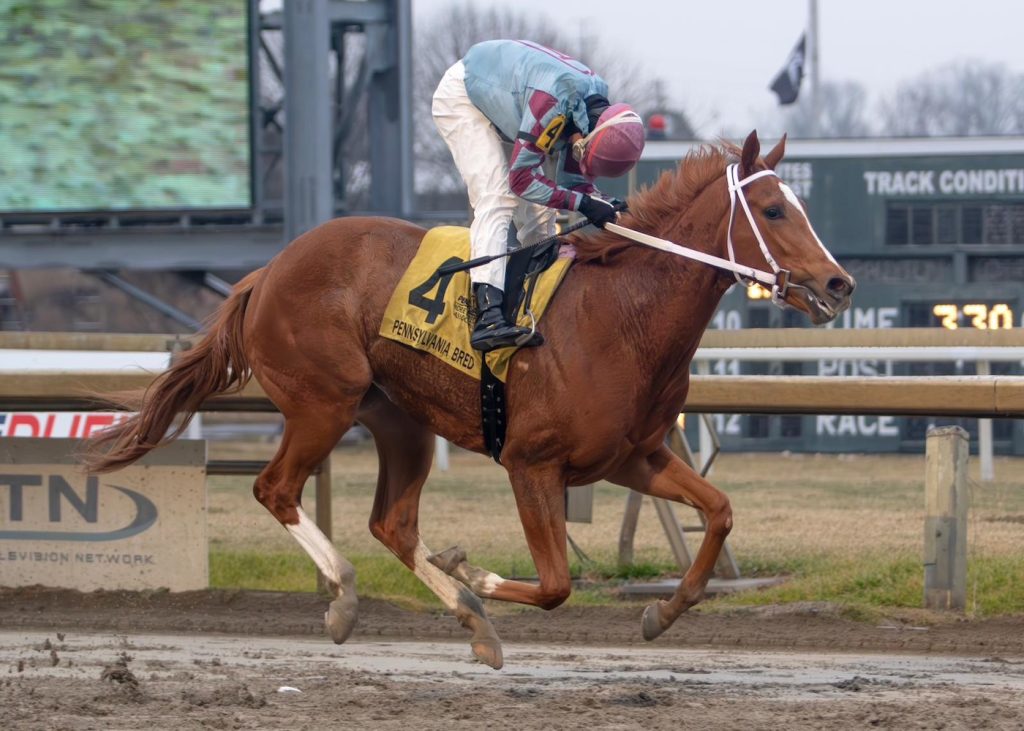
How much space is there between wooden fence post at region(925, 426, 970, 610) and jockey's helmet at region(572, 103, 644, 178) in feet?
7.38

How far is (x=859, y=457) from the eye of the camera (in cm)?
1440

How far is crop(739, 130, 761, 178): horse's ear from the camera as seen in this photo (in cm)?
548

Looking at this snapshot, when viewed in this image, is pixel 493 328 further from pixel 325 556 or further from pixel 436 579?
pixel 325 556

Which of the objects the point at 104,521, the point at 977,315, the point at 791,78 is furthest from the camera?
the point at 791,78

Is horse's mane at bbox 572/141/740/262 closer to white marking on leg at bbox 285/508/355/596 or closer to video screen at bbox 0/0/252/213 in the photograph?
white marking on leg at bbox 285/508/355/596

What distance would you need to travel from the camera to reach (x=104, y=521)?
762 cm

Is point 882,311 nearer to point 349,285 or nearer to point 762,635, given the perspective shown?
point 762,635

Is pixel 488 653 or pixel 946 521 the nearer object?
pixel 488 653

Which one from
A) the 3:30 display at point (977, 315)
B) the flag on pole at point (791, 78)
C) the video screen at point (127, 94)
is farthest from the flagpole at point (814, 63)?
the 3:30 display at point (977, 315)

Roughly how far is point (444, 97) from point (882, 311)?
324 inches

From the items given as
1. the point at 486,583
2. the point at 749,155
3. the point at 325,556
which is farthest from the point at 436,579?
the point at 749,155

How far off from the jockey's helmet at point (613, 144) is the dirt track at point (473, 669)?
179cm

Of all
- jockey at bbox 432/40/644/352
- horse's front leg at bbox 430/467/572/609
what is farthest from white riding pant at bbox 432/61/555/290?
horse's front leg at bbox 430/467/572/609

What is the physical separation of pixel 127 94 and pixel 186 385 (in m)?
12.2
